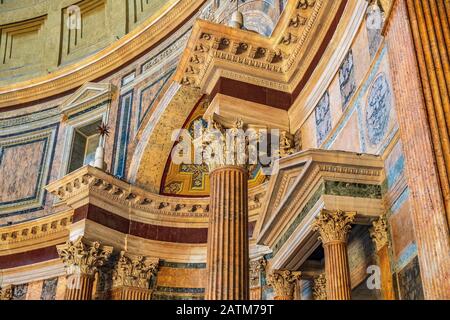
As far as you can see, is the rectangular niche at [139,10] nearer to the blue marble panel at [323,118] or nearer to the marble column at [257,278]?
the marble column at [257,278]

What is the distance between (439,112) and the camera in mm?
4945

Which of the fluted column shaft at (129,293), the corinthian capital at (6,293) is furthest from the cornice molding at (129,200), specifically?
the corinthian capital at (6,293)

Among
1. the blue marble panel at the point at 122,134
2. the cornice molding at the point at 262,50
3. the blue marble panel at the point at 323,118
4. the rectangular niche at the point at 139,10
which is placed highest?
the rectangular niche at the point at 139,10

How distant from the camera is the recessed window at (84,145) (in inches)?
648

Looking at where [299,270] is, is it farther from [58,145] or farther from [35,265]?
[58,145]

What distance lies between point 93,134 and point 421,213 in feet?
43.7

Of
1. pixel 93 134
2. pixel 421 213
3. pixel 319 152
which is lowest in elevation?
pixel 421 213

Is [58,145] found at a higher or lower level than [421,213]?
higher

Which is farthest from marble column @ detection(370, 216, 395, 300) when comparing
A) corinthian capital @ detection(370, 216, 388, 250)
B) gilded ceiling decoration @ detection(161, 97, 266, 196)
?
gilded ceiling decoration @ detection(161, 97, 266, 196)

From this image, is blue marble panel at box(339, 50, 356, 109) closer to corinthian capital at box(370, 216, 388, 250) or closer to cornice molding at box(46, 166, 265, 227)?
corinthian capital at box(370, 216, 388, 250)

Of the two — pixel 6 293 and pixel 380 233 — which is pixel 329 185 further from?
pixel 6 293

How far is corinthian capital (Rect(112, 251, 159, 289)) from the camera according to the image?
1298cm

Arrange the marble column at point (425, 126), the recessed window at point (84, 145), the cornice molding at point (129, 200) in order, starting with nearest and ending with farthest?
the marble column at point (425, 126), the cornice molding at point (129, 200), the recessed window at point (84, 145)

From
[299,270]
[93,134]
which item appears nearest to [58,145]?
[93,134]
